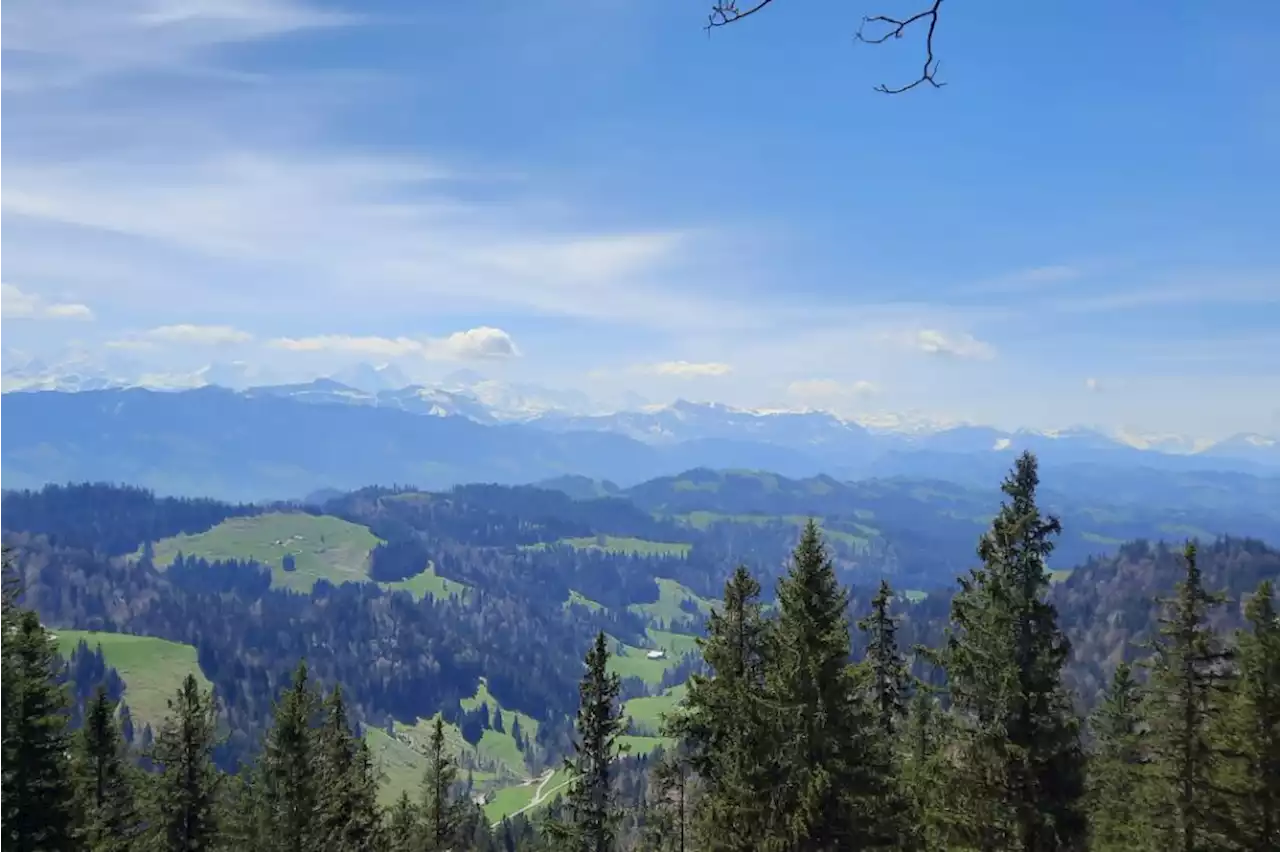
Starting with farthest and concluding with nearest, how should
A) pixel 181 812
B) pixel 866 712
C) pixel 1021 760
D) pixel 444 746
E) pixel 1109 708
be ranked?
pixel 1109 708 < pixel 444 746 < pixel 181 812 < pixel 866 712 < pixel 1021 760

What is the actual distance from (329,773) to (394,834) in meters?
12.3

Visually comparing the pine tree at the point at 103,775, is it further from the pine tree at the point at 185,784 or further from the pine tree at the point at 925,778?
the pine tree at the point at 925,778

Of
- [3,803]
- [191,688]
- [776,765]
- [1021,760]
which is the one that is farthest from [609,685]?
[3,803]

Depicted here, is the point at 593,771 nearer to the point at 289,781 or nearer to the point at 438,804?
the point at 289,781

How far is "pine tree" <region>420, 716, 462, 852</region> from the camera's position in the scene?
124ft

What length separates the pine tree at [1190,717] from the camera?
23250mm

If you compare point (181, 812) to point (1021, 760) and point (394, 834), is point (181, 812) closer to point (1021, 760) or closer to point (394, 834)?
point (394, 834)

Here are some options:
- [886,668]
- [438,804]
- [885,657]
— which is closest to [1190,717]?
[886,668]

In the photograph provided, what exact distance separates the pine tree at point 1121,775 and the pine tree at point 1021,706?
274 inches

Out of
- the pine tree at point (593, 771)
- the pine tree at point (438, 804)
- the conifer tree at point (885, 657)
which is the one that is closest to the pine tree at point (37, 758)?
the pine tree at point (438, 804)

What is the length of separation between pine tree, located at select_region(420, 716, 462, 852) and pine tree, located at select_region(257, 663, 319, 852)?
20.6 ft

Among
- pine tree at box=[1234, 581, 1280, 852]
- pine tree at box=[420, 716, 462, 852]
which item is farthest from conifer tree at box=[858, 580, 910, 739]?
pine tree at box=[420, 716, 462, 852]

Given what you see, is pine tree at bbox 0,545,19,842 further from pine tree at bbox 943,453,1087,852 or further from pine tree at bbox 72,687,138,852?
pine tree at bbox 943,453,1087,852

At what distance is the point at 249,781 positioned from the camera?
3559cm
